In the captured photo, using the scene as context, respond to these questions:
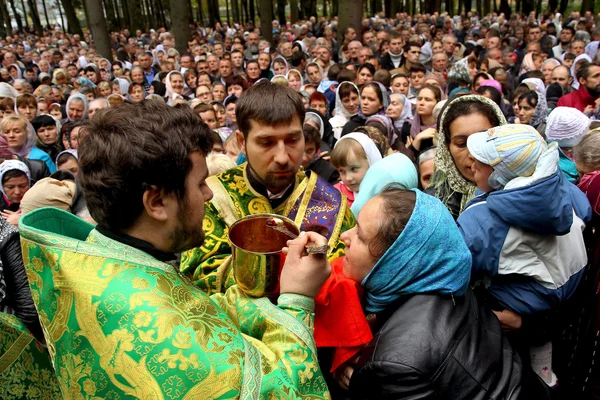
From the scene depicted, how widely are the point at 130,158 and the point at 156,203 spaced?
0.16 meters

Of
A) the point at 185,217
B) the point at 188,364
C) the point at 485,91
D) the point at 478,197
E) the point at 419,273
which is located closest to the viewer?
the point at 188,364

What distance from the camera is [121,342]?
1306 mm

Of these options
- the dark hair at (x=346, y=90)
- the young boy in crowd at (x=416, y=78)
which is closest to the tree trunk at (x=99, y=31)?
the young boy in crowd at (x=416, y=78)

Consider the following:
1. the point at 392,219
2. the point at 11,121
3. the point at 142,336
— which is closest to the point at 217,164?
the point at 392,219

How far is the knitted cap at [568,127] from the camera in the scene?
4.50m

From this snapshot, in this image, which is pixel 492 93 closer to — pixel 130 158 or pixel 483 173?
pixel 483 173

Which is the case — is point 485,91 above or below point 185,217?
below

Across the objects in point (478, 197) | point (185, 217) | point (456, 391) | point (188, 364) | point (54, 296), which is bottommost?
point (456, 391)

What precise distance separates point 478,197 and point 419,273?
1.11m

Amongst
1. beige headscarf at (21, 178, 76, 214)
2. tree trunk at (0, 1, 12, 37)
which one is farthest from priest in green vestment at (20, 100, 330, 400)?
tree trunk at (0, 1, 12, 37)

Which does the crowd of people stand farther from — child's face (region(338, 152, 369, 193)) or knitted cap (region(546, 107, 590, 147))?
knitted cap (region(546, 107, 590, 147))

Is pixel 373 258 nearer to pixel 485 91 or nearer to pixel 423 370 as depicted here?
pixel 423 370

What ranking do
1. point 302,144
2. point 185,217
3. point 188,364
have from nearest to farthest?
point 188,364
point 185,217
point 302,144

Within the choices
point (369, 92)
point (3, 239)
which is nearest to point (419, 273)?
point (3, 239)
